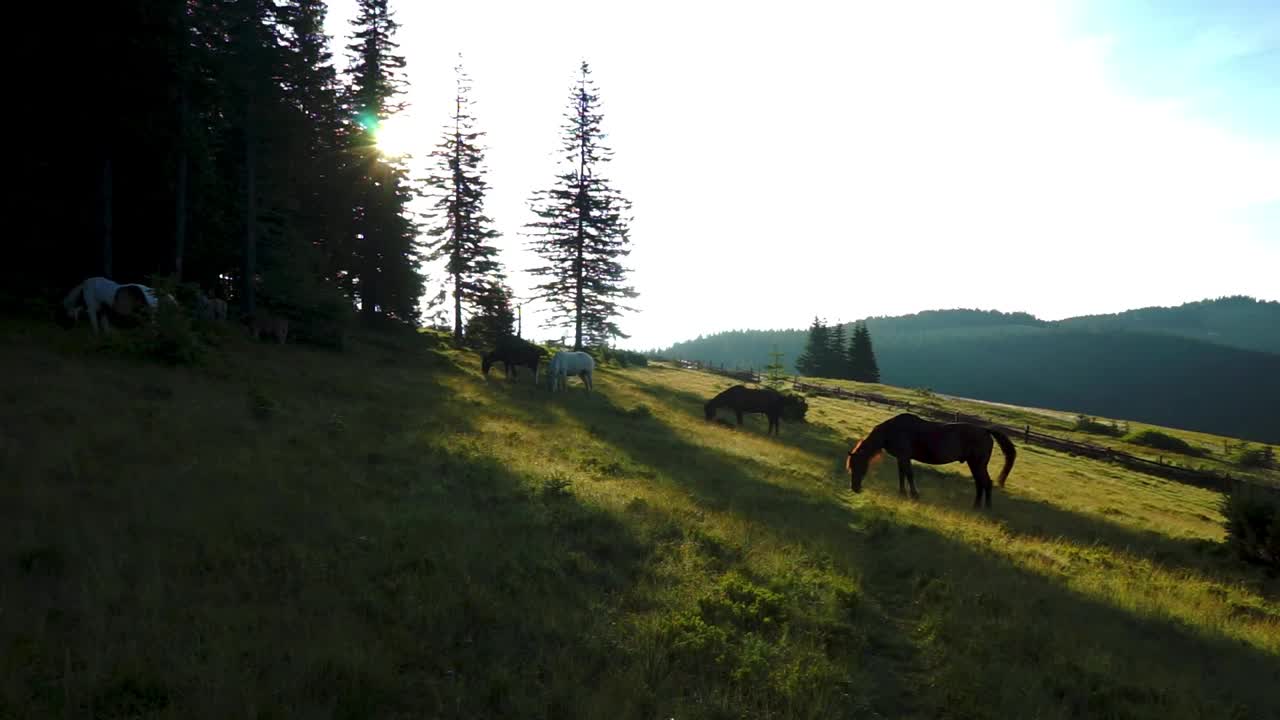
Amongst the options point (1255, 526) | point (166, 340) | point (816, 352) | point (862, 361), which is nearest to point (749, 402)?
point (1255, 526)

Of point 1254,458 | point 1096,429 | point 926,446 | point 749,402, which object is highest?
point 749,402

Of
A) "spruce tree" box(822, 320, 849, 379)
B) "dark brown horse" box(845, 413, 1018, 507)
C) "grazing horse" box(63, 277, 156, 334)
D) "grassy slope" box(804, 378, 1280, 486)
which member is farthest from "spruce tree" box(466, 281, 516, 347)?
"spruce tree" box(822, 320, 849, 379)

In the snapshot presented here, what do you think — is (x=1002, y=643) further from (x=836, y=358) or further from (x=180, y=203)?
(x=836, y=358)

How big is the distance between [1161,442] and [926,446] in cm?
6118

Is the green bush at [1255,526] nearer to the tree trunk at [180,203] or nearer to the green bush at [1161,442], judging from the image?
the tree trunk at [180,203]

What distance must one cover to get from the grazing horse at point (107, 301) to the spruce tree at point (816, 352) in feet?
283

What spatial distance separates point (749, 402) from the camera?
2648 cm

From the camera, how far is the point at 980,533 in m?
11.3

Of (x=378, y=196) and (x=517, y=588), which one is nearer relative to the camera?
(x=517, y=588)

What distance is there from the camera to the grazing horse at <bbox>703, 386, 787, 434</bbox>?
85.0 ft

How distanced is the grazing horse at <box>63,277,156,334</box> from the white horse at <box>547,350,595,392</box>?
589 inches

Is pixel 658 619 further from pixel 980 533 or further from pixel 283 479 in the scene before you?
pixel 980 533

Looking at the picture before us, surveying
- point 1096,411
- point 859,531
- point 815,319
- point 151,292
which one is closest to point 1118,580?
point 859,531

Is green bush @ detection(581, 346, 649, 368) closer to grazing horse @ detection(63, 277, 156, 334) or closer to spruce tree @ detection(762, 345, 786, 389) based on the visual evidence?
spruce tree @ detection(762, 345, 786, 389)
